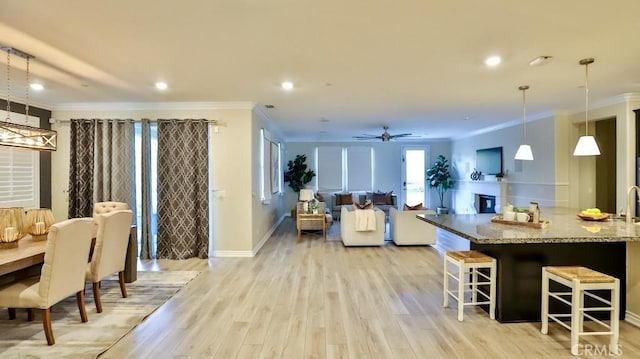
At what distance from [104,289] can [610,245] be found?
5378 millimetres

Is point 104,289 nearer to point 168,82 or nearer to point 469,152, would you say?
point 168,82

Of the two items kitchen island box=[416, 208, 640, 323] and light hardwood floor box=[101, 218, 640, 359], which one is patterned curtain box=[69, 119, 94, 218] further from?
kitchen island box=[416, 208, 640, 323]

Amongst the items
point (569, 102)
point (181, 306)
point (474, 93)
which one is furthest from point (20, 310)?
point (569, 102)

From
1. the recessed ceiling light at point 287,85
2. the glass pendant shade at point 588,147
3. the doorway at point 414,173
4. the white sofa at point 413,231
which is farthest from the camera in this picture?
the doorway at point 414,173

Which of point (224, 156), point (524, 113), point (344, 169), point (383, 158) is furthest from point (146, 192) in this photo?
point (383, 158)

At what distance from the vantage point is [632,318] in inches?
127

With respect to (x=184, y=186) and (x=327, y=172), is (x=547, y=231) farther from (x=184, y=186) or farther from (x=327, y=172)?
(x=327, y=172)

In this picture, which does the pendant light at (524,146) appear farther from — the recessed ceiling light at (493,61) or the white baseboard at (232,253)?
the white baseboard at (232,253)

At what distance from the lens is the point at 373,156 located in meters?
12.0

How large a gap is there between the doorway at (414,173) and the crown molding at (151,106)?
24.2 ft

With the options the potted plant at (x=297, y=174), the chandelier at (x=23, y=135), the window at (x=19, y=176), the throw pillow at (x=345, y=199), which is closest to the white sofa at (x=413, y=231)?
the throw pillow at (x=345, y=199)

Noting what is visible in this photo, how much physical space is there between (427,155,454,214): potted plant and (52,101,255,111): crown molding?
7.44m

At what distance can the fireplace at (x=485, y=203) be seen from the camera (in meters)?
9.14

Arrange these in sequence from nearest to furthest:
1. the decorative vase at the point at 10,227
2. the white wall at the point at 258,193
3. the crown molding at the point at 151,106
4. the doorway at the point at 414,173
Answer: the decorative vase at the point at 10,227 < the crown molding at the point at 151,106 < the white wall at the point at 258,193 < the doorway at the point at 414,173
